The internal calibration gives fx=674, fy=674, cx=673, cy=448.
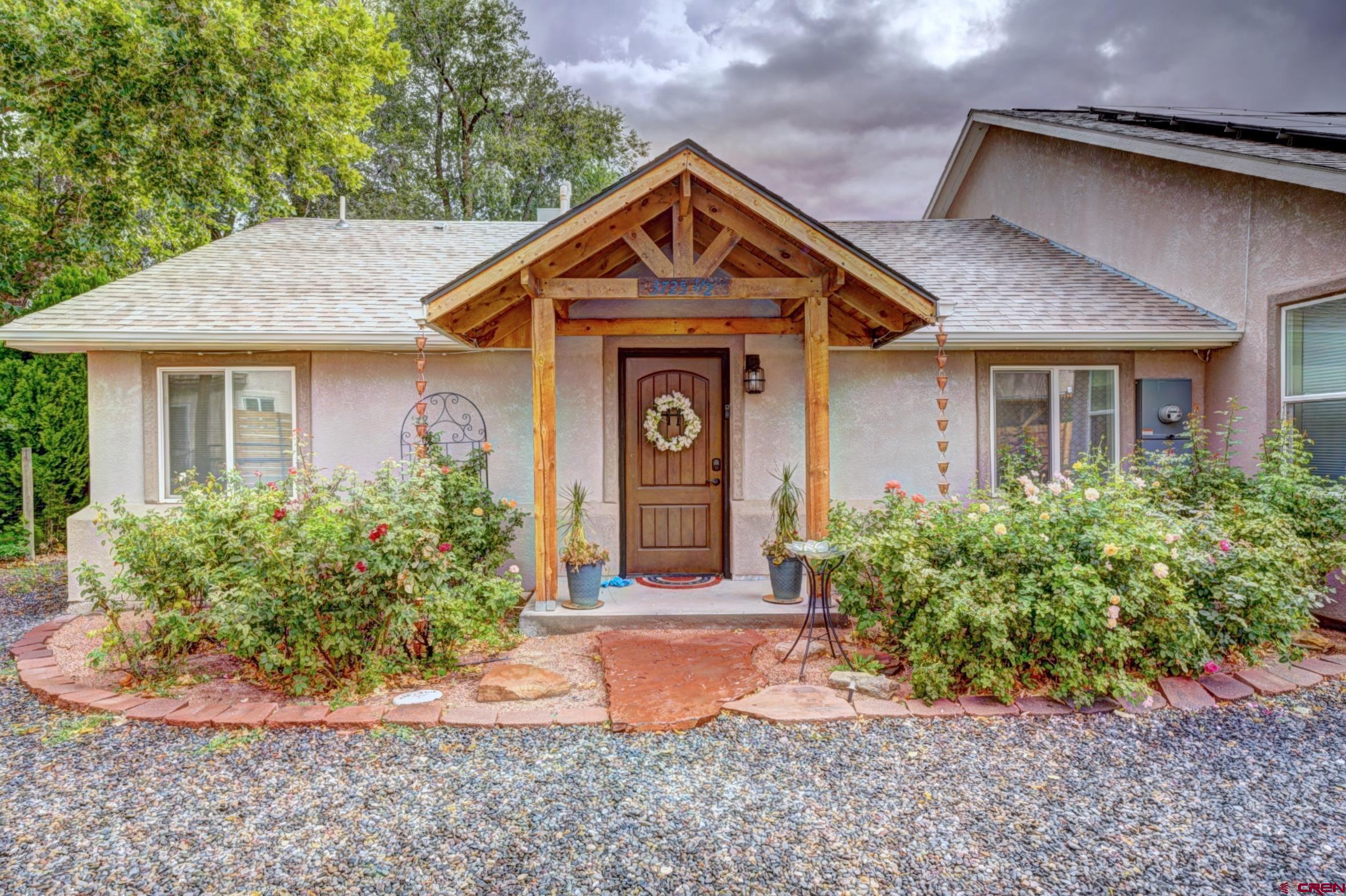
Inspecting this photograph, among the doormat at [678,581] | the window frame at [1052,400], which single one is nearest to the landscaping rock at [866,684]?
the doormat at [678,581]

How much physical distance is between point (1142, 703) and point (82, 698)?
19.3 ft

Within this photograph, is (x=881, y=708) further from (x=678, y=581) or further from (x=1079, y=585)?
(x=678, y=581)

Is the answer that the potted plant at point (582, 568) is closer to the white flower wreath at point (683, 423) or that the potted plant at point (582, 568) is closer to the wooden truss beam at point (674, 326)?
the white flower wreath at point (683, 423)

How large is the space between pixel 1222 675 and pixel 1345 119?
638 cm

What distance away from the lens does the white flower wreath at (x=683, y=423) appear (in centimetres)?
642

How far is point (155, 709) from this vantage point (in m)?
3.64

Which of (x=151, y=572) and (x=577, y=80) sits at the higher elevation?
(x=577, y=80)

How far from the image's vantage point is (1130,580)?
3.61 metres

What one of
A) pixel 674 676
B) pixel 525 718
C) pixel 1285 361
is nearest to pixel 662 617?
pixel 674 676

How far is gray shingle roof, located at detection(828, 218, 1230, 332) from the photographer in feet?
20.3

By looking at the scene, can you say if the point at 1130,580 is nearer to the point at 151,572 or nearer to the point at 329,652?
the point at 329,652

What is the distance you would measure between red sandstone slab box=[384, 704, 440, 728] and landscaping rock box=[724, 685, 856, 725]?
1545 mm

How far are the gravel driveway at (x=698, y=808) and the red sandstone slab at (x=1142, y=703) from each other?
8cm

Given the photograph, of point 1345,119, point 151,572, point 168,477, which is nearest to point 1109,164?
point 1345,119
